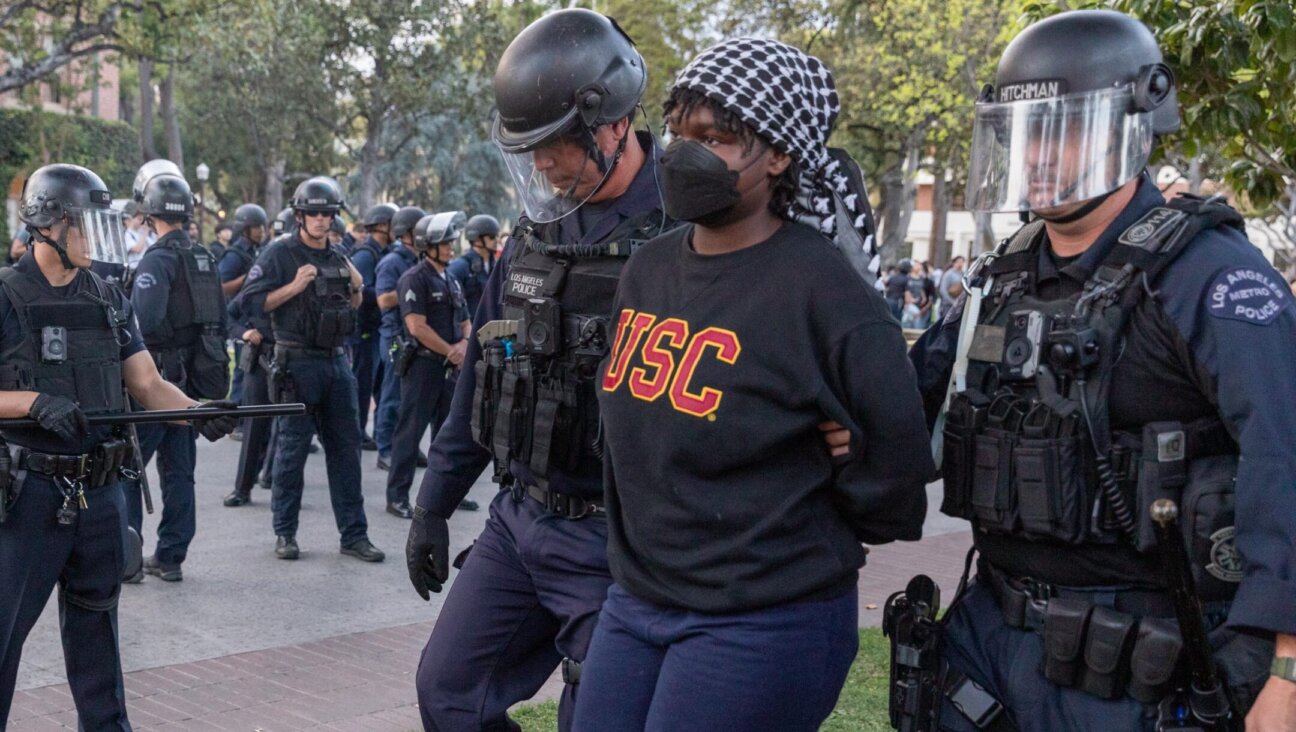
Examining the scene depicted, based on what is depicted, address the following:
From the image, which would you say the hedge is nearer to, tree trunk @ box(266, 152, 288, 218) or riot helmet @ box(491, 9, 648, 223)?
tree trunk @ box(266, 152, 288, 218)

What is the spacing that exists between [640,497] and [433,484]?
4.02 ft

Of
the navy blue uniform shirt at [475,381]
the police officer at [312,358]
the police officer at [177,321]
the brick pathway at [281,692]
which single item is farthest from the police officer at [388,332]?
the navy blue uniform shirt at [475,381]

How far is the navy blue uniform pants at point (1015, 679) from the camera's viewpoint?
276 centimetres

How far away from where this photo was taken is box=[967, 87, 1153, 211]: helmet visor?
2.86m

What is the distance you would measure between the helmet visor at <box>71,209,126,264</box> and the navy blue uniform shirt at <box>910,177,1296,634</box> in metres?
3.46

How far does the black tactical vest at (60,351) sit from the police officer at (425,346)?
4700 millimetres

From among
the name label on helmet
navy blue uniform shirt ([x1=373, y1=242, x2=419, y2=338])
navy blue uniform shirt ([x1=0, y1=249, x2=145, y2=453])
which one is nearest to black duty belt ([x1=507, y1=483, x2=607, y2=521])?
the name label on helmet

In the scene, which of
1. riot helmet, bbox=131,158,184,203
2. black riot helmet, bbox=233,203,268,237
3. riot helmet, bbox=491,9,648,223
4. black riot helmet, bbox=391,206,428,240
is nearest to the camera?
riot helmet, bbox=491,9,648,223

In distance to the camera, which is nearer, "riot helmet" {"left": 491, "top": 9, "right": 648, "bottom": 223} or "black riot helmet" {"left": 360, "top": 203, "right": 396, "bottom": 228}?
"riot helmet" {"left": 491, "top": 9, "right": 648, "bottom": 223}

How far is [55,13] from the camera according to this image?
2178 centimetres

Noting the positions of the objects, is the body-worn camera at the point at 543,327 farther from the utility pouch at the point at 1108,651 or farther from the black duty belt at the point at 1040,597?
the utility pouch at the point at 1108,651

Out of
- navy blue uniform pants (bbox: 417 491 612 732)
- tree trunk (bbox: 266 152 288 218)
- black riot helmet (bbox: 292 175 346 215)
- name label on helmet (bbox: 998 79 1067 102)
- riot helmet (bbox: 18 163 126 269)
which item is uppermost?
tree trunk (bbox: 266 152 288 218)

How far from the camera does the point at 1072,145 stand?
2.88 metres

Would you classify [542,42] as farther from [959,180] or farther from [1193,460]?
[959,180]
